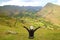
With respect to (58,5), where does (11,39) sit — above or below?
below

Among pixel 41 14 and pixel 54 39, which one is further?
pixel 41 14

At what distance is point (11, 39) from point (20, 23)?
108 ft

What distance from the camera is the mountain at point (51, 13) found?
301 ft

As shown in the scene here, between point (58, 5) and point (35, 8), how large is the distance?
1499cm

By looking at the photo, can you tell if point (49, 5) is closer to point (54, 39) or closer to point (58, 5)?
point (58, 5)

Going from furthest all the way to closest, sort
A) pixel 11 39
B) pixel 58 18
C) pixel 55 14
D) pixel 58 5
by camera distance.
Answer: pixel 58 5, pixel 55 14, pixel 58 18, pixel 11 39

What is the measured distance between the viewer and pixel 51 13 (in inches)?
4008

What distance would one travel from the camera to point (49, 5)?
115m

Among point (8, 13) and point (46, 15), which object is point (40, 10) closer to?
point (46, 15)

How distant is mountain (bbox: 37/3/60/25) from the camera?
91.8m

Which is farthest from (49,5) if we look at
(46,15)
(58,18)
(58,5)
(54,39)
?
(54,39)

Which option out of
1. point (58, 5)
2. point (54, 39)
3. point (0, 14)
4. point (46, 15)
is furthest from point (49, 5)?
point (54, 39)

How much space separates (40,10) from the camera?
111 m

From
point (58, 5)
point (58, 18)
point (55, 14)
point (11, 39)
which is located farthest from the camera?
point (58, 5)
